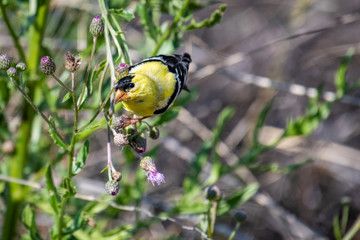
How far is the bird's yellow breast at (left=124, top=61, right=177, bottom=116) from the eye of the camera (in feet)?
6.70

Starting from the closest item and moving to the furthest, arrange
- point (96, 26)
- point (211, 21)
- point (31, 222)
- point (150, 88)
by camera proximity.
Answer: point (96, 26)
point (150, 88)
point (31, 222)
point (211, 21)

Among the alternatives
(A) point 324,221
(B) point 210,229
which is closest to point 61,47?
(B) point 210,229

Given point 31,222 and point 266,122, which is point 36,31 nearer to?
point 31,222

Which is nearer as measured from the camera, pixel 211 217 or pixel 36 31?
Answer: pixel 211 217

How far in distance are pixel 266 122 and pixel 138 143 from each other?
403cm

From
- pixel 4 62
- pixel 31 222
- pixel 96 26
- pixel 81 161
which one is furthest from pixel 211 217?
pixel 4 62

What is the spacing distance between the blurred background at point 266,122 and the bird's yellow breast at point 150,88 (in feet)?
2.85

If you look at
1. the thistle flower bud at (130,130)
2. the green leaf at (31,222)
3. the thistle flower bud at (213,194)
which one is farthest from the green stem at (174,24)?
the green leaf at (31,222)

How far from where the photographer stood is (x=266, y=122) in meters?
5.64

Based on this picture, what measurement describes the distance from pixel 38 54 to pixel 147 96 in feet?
2.85

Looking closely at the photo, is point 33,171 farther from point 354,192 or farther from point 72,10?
point 354,192

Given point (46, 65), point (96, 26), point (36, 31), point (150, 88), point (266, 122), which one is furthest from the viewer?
point (266, 122)

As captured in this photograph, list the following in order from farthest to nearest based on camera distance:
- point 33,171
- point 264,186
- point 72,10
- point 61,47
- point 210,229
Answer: point 264,186
point 72,10
point 61,47
point 33,171
point 210,229

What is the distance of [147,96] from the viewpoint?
6.82 ft
